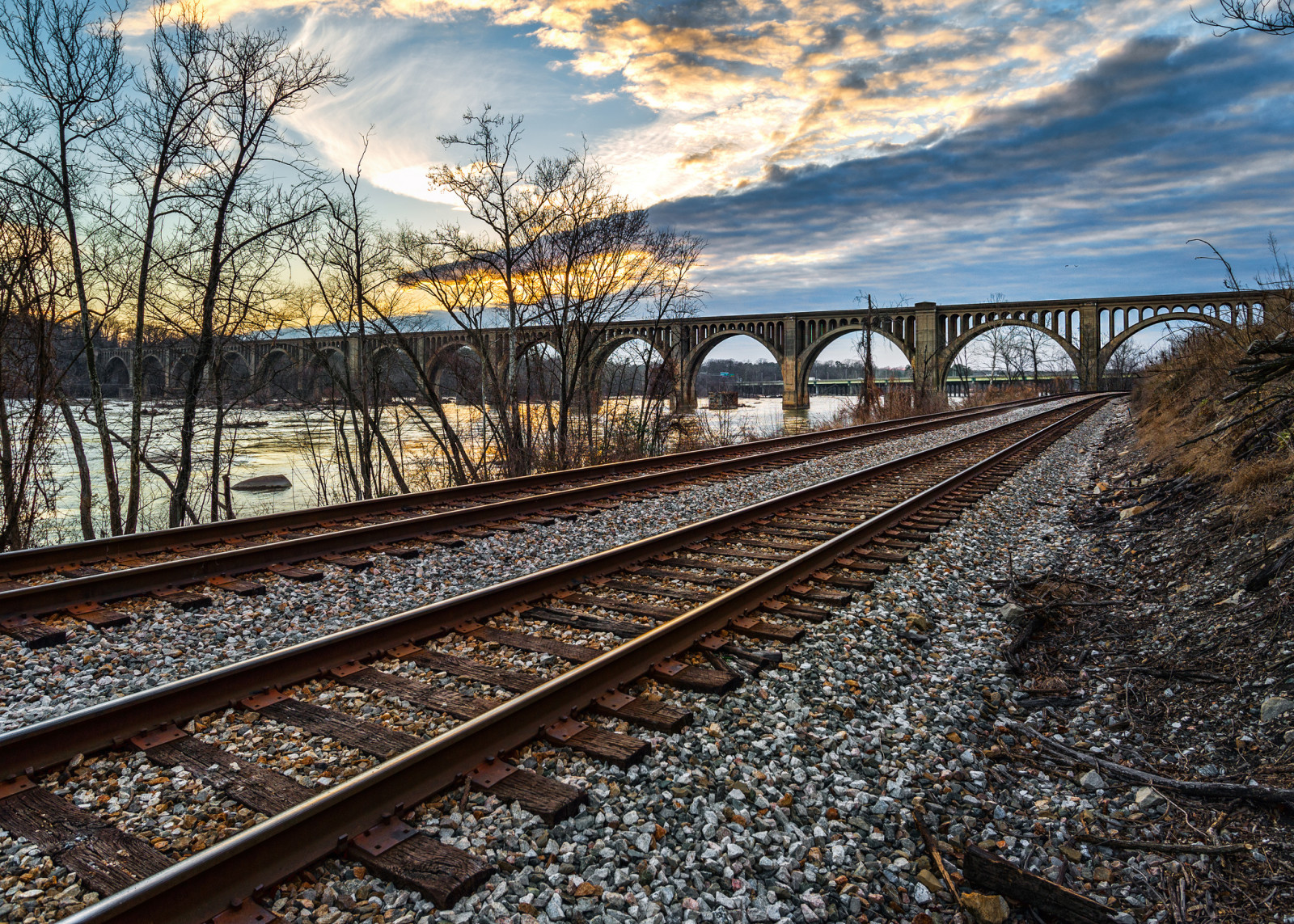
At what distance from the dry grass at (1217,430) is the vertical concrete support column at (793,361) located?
53501mm

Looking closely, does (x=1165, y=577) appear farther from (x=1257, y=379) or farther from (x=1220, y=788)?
(x=1220, y=788)

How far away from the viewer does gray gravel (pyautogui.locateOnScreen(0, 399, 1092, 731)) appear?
143 inches

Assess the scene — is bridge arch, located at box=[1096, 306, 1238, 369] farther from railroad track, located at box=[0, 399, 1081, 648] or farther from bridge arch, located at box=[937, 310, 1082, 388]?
railroad track, located at box=[0, 399, 1081, 648]

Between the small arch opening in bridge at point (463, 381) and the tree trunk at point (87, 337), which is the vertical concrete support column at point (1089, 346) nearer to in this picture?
the small arch opening in bridge at point (463, 381)

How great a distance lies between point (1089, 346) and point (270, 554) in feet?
233

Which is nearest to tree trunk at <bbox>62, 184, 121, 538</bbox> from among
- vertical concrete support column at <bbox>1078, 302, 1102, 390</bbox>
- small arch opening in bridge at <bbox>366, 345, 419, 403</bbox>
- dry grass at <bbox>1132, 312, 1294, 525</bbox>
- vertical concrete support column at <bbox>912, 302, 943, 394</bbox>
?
small arch opening in bridge at <bbox>366, 345, 419, 403</bbox>

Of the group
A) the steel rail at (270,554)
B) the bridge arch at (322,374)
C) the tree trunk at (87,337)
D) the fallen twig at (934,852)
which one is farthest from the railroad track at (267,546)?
the bridge arch at (322,374)

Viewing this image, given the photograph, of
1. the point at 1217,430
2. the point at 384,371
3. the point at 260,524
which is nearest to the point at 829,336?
the point at 384,371

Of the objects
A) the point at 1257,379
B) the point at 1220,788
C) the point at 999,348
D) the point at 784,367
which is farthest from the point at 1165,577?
the point at 999,348

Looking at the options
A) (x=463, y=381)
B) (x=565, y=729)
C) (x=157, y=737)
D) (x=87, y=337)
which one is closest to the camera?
(x=157, y=737)

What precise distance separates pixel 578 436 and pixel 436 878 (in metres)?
15.6

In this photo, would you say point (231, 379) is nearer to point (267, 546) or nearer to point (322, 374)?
point (322, 374)

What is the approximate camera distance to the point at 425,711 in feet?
11.2

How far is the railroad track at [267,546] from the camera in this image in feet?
15.4
